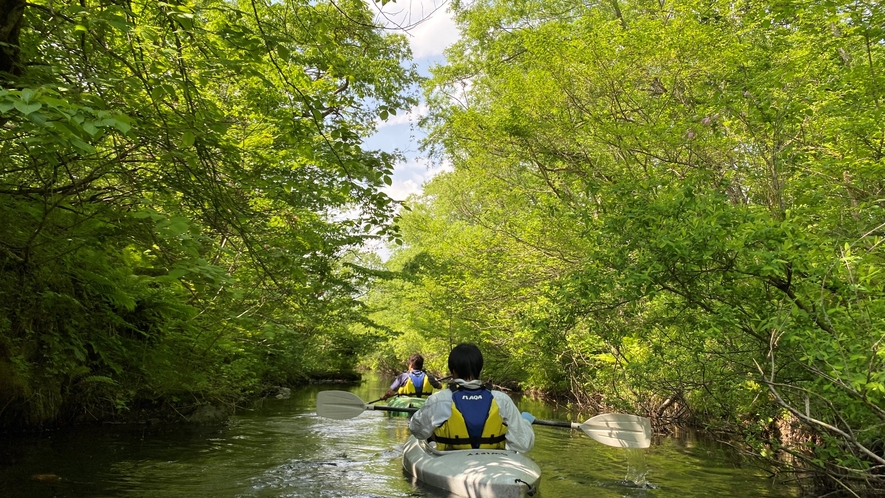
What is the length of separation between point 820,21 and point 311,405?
12.3 meters

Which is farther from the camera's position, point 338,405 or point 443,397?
point 338,405

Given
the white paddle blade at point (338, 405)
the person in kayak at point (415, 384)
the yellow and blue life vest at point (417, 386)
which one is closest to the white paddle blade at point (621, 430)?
the white paddle blade at point (338, 405)

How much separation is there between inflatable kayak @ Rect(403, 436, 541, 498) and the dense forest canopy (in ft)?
5.32

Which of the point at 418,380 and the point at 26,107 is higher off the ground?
the point at 26,107

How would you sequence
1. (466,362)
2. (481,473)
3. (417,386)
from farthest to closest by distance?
(417,386), (466,362), (481,473)

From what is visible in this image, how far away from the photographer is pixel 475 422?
480 centimetres

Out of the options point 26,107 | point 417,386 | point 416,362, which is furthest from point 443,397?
point 416,362

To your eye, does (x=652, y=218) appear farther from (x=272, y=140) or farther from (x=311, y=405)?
(x=311, y=405)

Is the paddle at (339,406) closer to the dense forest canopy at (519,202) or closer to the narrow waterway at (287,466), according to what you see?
the narrow waterway at (287,466)

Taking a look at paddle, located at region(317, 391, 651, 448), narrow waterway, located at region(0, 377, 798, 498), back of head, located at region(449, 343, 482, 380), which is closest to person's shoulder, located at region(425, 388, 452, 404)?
back of head, located at region(449, 343, 482, 380)

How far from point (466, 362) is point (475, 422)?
0.53 meters

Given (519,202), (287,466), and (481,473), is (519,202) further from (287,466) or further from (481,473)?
(481,473)

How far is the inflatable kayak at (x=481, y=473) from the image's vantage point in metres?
4.11

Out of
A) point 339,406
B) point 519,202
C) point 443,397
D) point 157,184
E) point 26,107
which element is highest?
point 519,202
